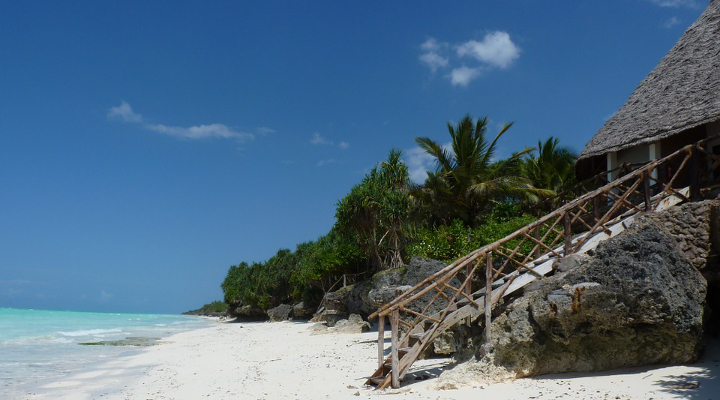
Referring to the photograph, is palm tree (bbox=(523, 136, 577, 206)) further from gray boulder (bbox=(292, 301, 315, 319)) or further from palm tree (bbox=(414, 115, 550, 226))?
gray boulder (bbox=(292, 301, 315, 319))

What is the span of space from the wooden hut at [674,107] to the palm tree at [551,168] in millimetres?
8779

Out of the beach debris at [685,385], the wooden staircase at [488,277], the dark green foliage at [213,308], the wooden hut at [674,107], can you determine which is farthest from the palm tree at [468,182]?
the dark green foliage at [213,308]

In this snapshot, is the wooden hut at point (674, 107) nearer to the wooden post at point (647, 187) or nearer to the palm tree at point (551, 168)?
the wooden post at point (647, 187)

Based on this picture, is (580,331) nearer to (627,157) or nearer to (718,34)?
(627,157)

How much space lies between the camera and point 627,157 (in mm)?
14922

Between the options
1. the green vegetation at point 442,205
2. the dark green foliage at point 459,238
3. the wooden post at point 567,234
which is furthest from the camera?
the green vegetation at point 442,205

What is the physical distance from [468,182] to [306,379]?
11871 mm

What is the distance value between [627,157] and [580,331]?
9090 millimetres

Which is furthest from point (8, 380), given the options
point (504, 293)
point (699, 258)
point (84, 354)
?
point (699, 258)

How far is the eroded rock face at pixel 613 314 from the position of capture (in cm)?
721

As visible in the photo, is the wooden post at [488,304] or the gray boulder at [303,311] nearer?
the wooden post at [488,304]

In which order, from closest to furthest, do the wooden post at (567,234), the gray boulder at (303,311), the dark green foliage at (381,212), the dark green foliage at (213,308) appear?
the wooden post at (567,234) → the dark green foliage at (381,212) → the gray boulder at (303,311) → the dark green foliage at (213,308)

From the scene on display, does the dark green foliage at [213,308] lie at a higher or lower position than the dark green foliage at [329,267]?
lower

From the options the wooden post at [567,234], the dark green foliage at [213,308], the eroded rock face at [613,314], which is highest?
the wooden post at [567,234]
